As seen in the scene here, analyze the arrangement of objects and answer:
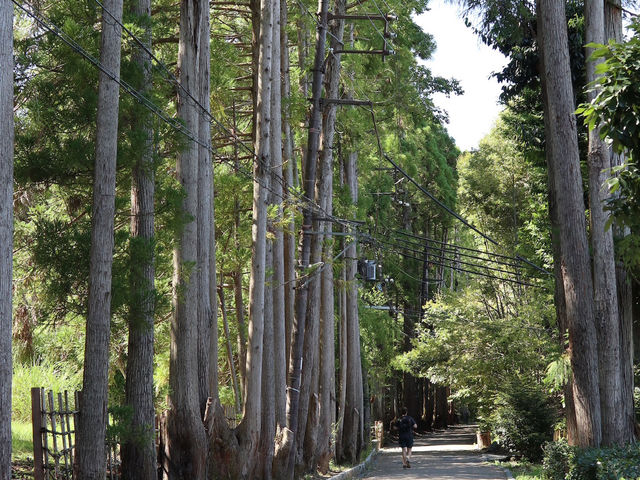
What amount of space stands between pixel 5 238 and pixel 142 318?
14.3 ft

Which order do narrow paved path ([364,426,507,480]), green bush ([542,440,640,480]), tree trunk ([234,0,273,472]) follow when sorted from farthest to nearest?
narrow paved path ([364,426,507,480])
tree trunk ([234,0,273,472])
green bush ([542,440,640,480])

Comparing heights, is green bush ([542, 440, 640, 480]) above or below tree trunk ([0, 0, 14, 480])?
below

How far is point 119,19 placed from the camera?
1147 cm

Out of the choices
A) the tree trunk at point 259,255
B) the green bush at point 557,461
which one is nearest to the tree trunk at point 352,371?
the tree trunk at point 259,255

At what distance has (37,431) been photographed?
34.9 feet

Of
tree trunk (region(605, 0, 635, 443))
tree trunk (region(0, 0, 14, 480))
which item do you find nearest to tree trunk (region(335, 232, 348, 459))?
tree trunk (region(605, 0, 635, 443))

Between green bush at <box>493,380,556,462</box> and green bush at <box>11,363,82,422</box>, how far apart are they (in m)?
13.6

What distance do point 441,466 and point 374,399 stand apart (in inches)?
857

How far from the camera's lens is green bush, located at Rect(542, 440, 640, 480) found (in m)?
11.6

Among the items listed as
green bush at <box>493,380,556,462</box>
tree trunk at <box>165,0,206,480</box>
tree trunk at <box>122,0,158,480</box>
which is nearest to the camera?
tree trunk at <box>122,0,158,480</box>

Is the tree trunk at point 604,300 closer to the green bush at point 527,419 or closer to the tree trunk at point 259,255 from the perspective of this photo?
the tree trunk at point 259,255

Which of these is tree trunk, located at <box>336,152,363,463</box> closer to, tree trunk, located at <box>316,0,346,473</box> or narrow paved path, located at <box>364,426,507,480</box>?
narrow paved path, located at <box>364,426,507,480</box>

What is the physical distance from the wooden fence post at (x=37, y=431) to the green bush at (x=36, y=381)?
471cm

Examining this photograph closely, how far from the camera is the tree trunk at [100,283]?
11.0 m
